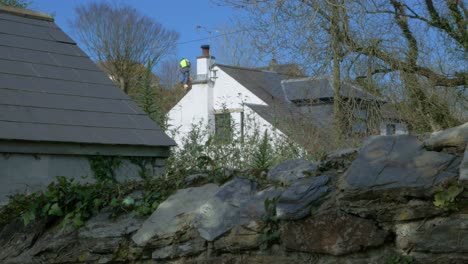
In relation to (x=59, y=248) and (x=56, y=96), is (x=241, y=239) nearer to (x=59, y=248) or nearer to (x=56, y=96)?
(x=59, y=248)

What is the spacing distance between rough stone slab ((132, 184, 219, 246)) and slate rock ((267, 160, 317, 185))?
0.47m

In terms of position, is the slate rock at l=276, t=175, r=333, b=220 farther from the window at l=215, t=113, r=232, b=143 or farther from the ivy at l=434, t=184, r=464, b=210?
the window at l=215, t=113, r=232, b=143

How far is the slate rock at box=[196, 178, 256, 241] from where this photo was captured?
4.11 metres

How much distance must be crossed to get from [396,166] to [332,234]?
1.75 feet

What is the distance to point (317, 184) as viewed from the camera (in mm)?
3859

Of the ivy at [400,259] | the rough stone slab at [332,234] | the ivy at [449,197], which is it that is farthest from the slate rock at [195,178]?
the ivy at [449,197]

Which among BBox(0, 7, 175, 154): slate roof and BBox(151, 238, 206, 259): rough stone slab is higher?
BBox(0, 7, 175, 154): slate roof

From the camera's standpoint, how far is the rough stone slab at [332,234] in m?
3.52

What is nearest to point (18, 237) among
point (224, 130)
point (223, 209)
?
point (223, 209)

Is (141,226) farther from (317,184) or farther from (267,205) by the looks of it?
(317,184)

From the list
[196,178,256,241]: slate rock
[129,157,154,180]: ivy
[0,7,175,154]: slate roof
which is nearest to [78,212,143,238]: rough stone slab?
[196,178,256,241]: slate rock

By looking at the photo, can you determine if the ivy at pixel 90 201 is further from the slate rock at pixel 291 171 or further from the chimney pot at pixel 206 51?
the chimney pot at pixel 206 51

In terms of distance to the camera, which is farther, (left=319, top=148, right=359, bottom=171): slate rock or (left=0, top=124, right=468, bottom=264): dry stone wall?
(left=319, top=148, right=359, bottom=171): slate rock

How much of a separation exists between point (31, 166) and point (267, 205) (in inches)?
177
